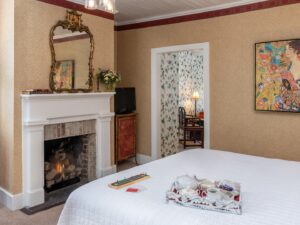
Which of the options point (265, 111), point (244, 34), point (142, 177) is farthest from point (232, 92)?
point (142, 177)

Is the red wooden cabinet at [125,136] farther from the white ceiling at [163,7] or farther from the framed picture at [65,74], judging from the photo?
the white ceiling at [163,7]

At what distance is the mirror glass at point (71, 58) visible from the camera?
3.64 meters

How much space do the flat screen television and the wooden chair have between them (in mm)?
2044

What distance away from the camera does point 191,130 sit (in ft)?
22.5

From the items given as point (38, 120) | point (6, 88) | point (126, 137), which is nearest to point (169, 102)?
point (126, 137)

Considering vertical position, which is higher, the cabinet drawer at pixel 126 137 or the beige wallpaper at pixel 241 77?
the beige wallpaper at pixel 241 77

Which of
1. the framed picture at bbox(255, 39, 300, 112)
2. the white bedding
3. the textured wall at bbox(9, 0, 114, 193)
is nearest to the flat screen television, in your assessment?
the textured wall at bbox(9, 0, 114, 193)

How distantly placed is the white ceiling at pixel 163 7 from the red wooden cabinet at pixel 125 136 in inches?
66.9

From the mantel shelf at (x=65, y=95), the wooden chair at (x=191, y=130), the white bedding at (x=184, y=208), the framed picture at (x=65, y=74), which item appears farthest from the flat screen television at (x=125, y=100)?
the white bedding at (x=184, y=208)

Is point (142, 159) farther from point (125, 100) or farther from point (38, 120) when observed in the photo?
point (38, 120)

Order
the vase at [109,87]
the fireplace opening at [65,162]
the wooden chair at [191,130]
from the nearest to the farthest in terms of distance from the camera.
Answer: the fireplace opening at [65,162]
the vase at [109,87]
the wooden chair at [191,130]

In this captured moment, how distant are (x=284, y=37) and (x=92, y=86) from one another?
8.73 feet

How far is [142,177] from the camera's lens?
2.28 meters

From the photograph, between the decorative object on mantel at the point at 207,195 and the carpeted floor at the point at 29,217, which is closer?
the decorative object on mantel at the point at 207,195
